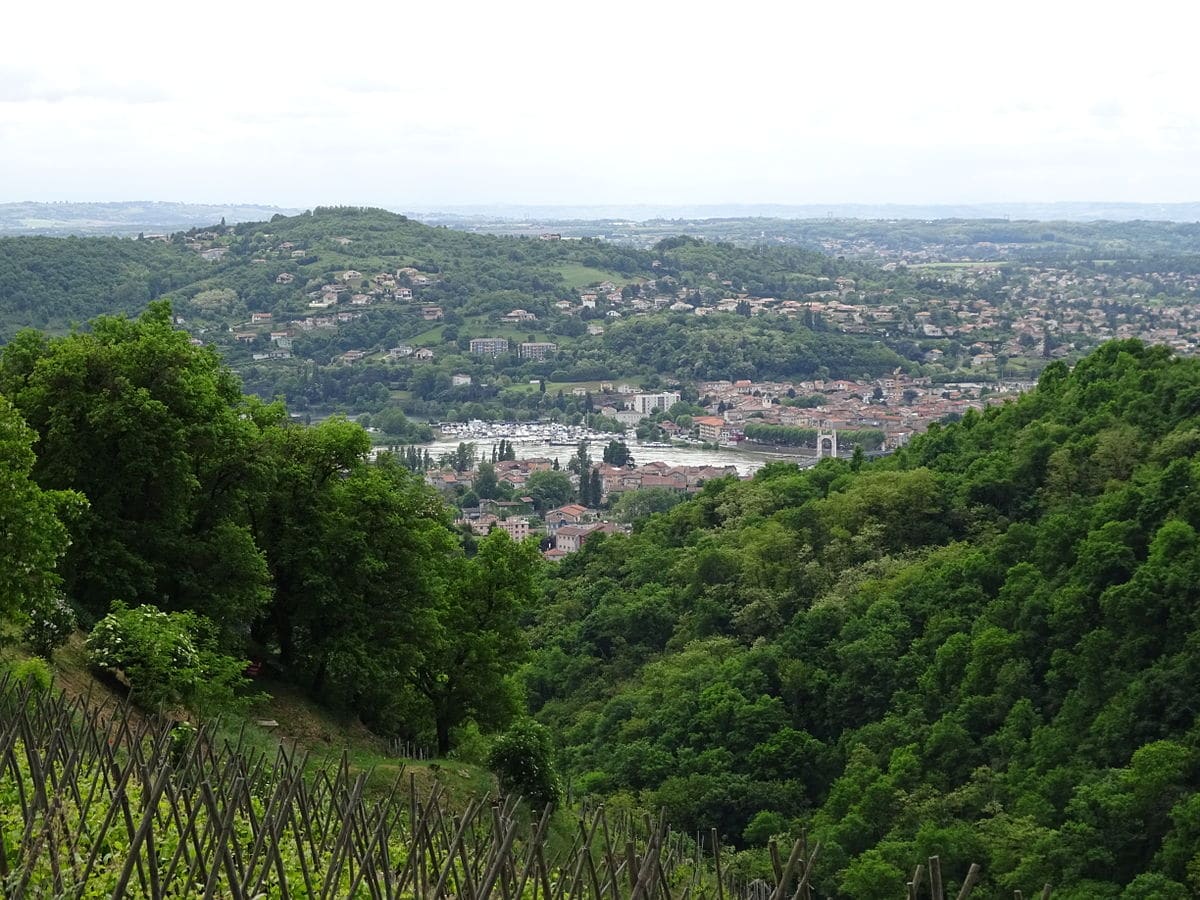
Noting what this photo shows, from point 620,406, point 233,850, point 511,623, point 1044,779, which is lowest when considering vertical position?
point 620,406

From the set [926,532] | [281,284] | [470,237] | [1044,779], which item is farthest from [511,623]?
[470,237]

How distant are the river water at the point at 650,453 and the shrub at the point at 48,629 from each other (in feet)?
244

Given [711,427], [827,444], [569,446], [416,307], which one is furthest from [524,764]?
[416,307]

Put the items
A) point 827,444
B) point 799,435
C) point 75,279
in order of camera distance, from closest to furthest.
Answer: point 827,444
point 799,435
point 75,279

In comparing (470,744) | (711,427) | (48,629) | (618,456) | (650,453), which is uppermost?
(48,629)

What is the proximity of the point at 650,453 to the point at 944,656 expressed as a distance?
71025 mm

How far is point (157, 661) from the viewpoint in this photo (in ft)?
49.3

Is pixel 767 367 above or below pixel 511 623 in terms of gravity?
below

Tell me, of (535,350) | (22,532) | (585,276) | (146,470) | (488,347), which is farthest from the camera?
(585,276)

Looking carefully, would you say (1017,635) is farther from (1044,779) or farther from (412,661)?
(412,661)

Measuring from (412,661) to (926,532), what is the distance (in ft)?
60.7

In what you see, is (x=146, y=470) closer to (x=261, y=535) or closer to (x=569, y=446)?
(x=261, y=535)

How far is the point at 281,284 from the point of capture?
13288cm

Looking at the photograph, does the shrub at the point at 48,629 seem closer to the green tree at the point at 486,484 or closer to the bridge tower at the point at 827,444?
the green tree at the point at 486,484
